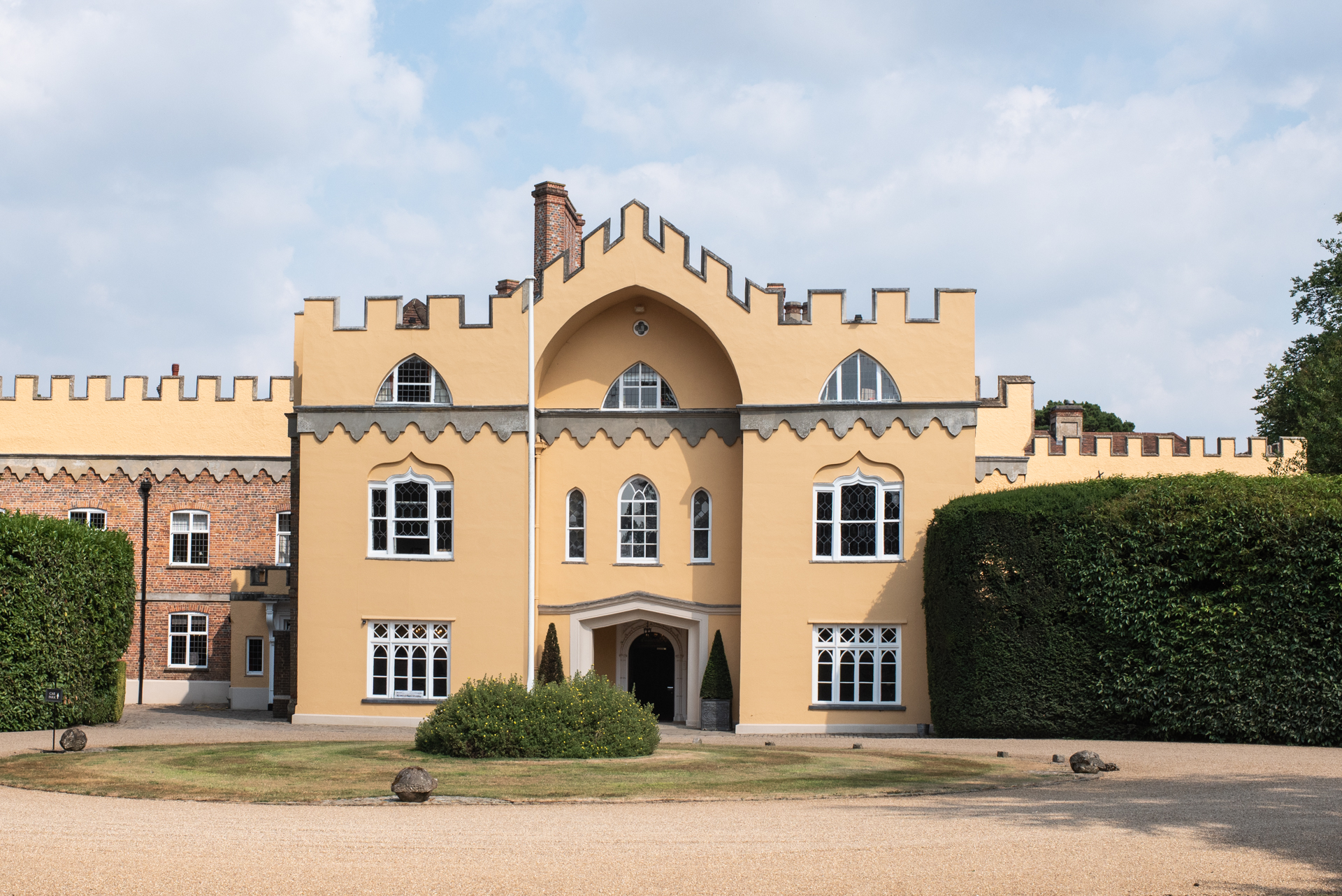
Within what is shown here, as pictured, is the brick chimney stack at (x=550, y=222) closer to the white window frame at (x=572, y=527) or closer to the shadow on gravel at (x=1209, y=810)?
the white window frame at (x=572, y=527)

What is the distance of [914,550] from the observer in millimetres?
27234

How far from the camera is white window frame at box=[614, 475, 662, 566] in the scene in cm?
2894

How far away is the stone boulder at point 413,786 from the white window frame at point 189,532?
23.9m

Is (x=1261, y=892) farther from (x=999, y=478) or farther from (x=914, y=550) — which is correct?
(x=999, y=478)

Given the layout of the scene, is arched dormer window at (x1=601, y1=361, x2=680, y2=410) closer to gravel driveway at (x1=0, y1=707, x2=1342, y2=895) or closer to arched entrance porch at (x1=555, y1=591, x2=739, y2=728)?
arched entrance porch at (x1=555, y1=591, x2=739, y2=728)

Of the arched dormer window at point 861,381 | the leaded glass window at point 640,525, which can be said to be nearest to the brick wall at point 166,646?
the leaded glass window at point 640,525

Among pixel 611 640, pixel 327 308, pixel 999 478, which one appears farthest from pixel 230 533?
pixel 999 478

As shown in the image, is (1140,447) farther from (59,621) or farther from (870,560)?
(59,621)

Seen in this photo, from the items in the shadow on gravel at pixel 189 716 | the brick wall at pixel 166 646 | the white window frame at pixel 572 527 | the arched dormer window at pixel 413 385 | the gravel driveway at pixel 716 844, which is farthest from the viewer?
the brick wall at pixel 166 646

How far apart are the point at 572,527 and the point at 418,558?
3.63 meters

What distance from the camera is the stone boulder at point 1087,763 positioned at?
56.6ft

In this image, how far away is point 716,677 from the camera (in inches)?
1091

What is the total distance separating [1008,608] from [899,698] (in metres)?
4.14

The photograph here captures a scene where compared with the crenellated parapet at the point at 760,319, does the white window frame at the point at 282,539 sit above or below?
below
